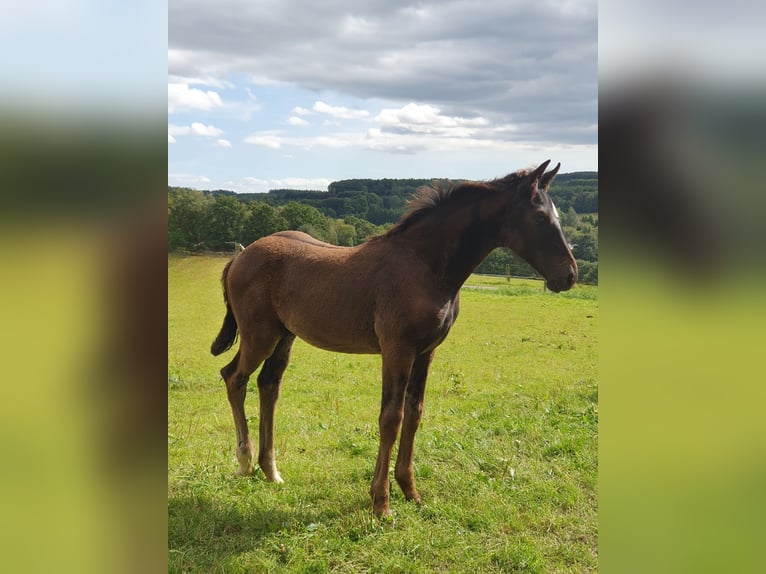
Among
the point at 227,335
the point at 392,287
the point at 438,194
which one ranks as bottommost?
the point at 227,335

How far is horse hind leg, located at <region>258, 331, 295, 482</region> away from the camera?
5125 mm

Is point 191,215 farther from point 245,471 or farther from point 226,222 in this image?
point 245,471

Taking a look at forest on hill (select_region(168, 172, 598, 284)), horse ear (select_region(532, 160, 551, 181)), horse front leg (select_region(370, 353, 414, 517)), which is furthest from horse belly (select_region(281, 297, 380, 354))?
forest on hill (select_region(168, 172, 598, 284))

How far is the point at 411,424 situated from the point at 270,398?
1458 mm

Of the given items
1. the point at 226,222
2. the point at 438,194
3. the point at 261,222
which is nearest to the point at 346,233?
the point at 261,222

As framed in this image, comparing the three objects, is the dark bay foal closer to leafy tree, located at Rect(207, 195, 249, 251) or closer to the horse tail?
the horse tail

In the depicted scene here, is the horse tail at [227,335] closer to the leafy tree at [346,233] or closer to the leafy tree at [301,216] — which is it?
the leafy tree at [346,233]

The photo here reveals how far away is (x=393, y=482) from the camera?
511 cm

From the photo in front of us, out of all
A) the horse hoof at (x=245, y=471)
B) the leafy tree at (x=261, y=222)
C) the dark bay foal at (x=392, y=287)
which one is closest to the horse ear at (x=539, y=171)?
the dark bay foal at (x=392, y=287)

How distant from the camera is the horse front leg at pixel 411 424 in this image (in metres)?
4.73
